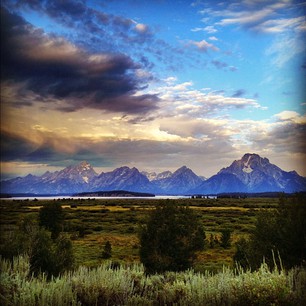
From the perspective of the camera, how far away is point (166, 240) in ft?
Result: 73.5

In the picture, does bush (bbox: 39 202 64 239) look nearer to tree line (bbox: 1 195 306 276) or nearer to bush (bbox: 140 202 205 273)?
bush (bbox: 140 202 205 273)

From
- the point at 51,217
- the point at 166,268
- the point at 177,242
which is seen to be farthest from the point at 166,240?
the point at 51,217

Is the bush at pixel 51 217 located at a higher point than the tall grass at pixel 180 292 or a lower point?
lower

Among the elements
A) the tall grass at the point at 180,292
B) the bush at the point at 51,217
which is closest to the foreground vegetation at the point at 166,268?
the tall grass at the point at 180,292

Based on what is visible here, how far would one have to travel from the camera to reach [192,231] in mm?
23406

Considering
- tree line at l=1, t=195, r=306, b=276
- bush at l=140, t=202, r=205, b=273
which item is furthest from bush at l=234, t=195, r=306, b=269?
bush at l=140, t=202, r=205, b=273

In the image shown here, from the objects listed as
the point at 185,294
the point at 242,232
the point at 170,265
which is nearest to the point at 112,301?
the point at 185,294

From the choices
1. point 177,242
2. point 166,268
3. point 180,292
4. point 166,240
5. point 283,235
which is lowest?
point 166,268

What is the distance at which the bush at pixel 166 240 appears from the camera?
22031 millimetres

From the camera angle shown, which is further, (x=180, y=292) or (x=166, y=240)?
(x=166, y=240)

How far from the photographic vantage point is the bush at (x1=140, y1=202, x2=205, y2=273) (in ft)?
72.3

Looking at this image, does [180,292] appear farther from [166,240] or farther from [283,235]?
[166,240]

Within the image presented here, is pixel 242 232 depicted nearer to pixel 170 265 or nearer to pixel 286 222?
pixel 170 265

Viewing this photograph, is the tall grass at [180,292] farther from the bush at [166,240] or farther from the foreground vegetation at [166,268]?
the bush at [166,240]
